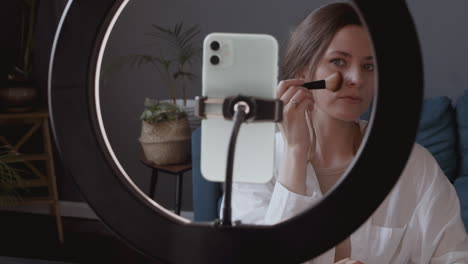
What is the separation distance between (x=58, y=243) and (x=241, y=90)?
7.99 ft

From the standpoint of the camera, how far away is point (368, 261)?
3.26 ft

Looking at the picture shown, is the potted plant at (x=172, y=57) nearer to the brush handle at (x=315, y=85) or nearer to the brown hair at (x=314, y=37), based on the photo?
the brown hair at (x=314, y=37)

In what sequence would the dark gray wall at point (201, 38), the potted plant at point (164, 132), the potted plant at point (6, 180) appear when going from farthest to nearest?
the dark gray wall at point (201, 38), the potted plant at point (164, 132), the potted plant at point (6, 180)

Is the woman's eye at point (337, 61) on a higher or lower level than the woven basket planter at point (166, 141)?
higher

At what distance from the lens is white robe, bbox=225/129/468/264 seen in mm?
950

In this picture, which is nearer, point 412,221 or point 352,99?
point 352,99

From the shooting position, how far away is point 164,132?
196 cm

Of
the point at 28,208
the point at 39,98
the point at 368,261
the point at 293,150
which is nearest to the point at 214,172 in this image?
the point at 293,150

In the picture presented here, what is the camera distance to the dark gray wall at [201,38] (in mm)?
2219

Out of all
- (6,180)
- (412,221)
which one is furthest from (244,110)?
(6,180)

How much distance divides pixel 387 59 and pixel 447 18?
7.42 feet

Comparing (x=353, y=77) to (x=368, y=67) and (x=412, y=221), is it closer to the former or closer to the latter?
(x=368, y=67)

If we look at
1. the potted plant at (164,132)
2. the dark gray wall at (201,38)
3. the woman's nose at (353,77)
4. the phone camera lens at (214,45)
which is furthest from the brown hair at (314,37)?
the dark gray wall at (201,38)

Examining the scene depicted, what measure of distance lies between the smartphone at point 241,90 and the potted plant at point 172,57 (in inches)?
84.8
